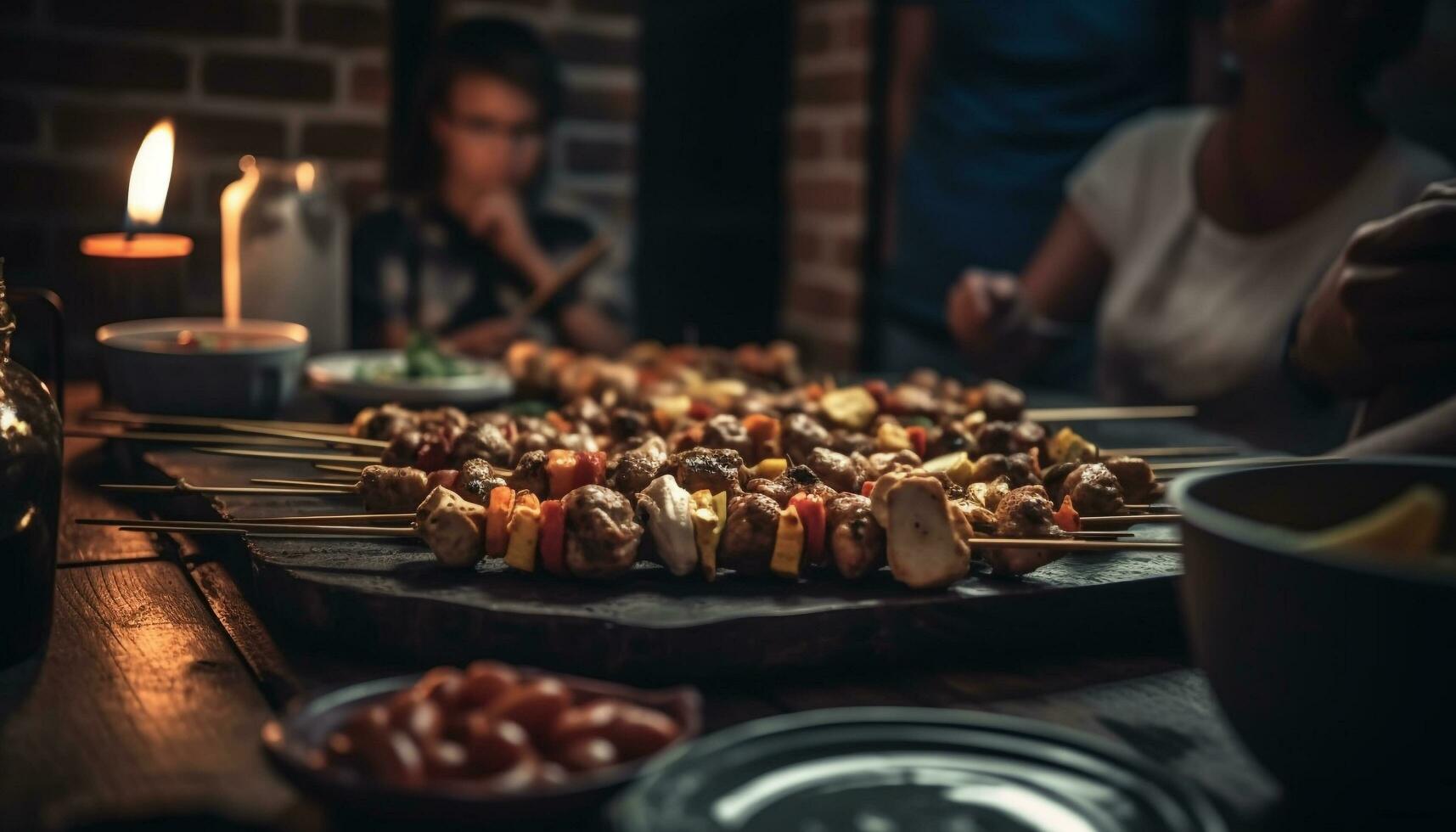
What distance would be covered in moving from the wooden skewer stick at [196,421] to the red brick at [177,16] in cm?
171

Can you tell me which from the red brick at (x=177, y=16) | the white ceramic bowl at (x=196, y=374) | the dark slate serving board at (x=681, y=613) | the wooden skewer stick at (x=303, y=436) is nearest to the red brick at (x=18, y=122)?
the red brick at (x=177, y=16)

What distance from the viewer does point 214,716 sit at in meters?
0.97

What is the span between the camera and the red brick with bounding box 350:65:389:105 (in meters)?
3.66

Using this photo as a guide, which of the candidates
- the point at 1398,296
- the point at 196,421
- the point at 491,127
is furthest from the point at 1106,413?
A: the point at 491,127

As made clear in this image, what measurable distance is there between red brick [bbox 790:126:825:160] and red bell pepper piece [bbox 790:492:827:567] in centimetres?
330

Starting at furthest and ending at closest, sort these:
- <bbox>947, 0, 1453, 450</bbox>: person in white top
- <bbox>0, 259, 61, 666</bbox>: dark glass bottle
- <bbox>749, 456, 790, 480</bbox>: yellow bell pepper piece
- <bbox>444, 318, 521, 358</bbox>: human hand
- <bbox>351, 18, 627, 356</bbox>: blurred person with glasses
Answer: <bbox>351, 18, 627, 356</bbox>: blurred person with glasses → <bbox>444, 318, 521, 358</bbox>: human hand → <bbox>947, 0, 1453, 450</bbox>: person in white top → <bbox>749, 456, 790, 480</bbox>: yellow bell pepper piece → <bbox>0, 259, 61, 666</bbox>: dark glass bottle

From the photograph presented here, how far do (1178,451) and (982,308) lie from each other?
106cm

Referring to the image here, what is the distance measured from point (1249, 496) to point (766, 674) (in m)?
0.41

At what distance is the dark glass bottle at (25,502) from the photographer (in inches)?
40.7

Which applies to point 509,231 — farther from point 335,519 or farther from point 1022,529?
point 1022,529

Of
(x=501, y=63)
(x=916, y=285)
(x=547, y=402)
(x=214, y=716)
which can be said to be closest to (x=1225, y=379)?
(x=916, y=285)

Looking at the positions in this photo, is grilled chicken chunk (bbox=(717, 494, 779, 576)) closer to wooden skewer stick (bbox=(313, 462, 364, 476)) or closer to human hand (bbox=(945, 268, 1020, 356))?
wooden skewer stick (bbox=(313, 462, 364, 476))

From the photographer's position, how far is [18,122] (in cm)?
332

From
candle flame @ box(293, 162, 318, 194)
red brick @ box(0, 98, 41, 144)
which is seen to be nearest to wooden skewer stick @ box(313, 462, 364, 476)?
candle flame @ box(293, 162, 318, 194)
